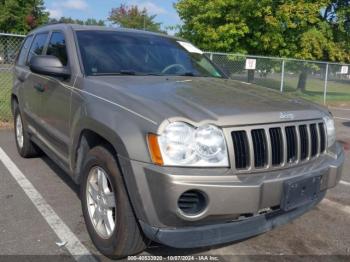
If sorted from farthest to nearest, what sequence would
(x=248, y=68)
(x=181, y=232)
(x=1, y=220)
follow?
(x=248, y=68), (x=1, y=220), (x=181, y=232)

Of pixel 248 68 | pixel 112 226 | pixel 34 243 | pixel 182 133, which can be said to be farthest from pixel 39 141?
pixel 248 68

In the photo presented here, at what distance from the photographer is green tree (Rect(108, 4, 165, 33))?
68912 millimetres

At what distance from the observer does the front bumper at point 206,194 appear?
9.12 feet

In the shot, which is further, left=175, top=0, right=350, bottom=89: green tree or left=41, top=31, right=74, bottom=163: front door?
left=175, top=0, right=350, bottom=89: green tree

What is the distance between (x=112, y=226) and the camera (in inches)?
132

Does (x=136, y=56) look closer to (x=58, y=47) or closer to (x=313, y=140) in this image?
(x=58, y=47)

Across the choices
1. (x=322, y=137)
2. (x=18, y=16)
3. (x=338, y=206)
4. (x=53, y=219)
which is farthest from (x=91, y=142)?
(x=18, y=16)

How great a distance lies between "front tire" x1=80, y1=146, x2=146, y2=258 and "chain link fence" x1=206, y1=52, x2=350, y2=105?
11130mm

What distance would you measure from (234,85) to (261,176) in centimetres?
144

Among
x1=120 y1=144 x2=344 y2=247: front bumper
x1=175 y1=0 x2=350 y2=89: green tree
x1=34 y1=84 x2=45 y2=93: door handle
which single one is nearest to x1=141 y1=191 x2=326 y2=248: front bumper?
x1=120 y1=144 x2=344 y2=247: front bumper

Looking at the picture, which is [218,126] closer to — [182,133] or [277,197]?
[182,133]

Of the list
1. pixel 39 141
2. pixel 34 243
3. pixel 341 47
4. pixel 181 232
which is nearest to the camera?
pixel 181 232

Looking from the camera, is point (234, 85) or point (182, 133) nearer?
point (182, 133)

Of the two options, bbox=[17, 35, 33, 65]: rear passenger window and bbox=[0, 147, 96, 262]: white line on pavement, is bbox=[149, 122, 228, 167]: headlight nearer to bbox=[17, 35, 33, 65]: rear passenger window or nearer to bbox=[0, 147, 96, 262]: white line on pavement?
bbox=[0, 147, 96, 262]: white line on pavement
